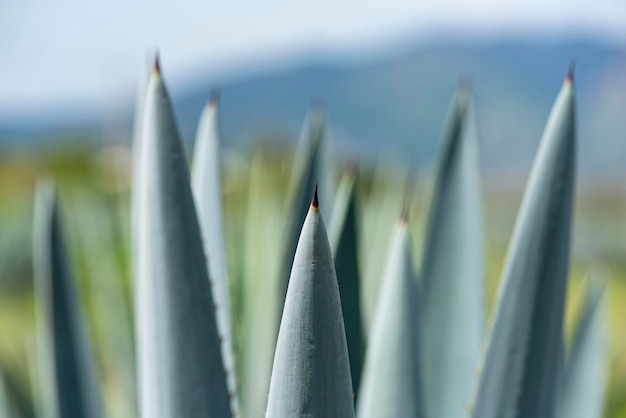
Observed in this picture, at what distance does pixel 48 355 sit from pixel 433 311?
18cm

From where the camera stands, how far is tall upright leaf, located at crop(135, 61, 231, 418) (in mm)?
249

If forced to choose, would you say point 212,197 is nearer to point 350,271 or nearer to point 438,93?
point 350,271

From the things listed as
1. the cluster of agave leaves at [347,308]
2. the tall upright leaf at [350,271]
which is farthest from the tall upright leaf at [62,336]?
the tall upright leaf at [350,271]

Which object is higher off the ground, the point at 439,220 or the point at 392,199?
the point at 392,199

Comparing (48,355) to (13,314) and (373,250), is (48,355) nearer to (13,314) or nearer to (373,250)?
(373,250)

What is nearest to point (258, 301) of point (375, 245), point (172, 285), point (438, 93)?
point (375, 245)

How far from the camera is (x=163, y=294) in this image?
9.9 inches

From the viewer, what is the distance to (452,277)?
1.26ft

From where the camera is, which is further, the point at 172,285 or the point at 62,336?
the point at 62,336

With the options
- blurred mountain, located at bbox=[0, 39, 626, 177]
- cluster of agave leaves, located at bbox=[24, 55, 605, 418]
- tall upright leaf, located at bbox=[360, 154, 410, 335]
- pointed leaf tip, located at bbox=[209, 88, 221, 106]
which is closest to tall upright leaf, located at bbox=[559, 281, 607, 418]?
cluster of agave leaves, located at bbox=[24, 55, 605, 418]

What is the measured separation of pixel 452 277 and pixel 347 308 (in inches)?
3.0

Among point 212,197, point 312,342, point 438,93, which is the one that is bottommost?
point 312,342

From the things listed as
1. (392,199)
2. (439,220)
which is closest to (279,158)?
(392,199)

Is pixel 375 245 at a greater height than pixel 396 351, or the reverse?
pixel 375 245
